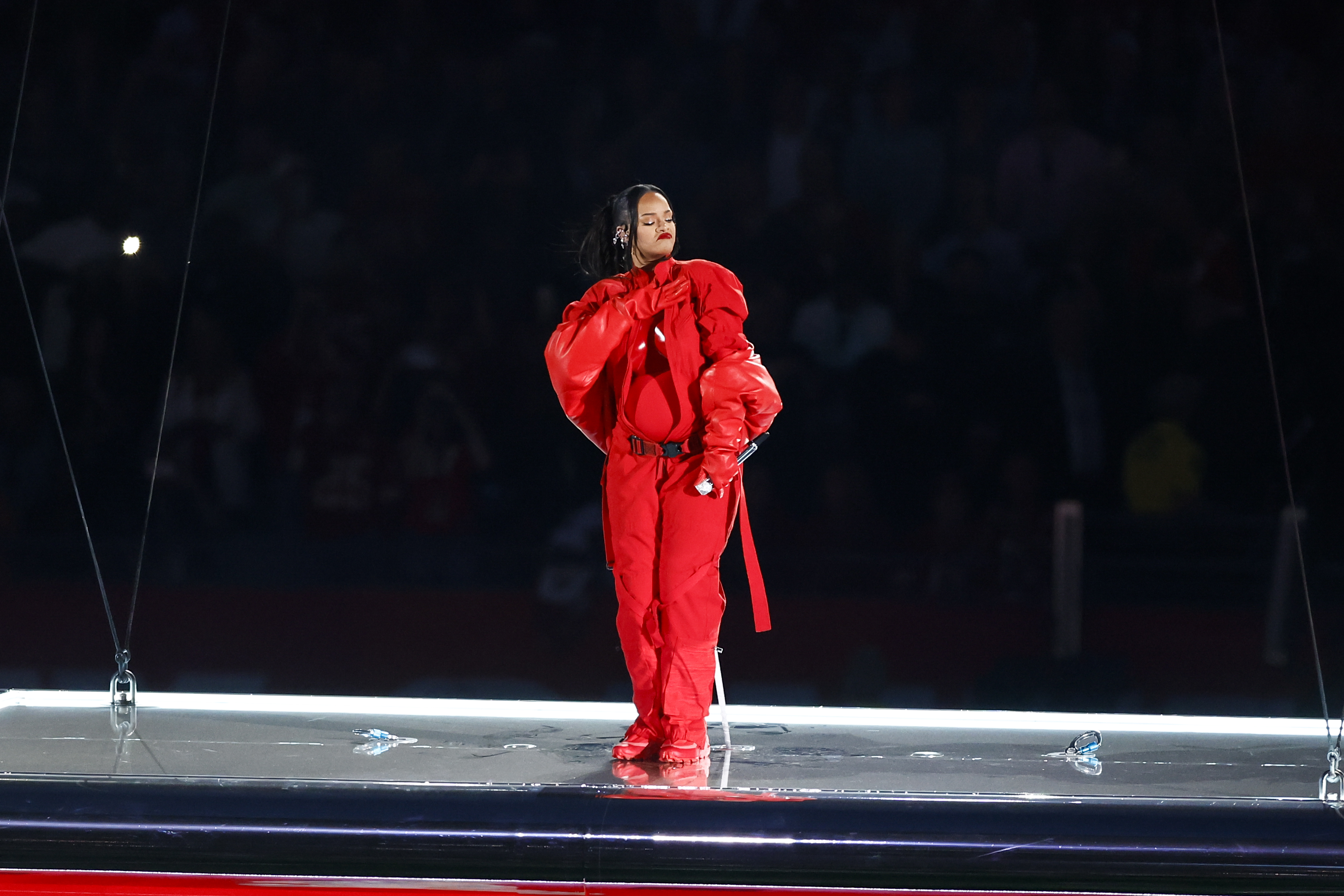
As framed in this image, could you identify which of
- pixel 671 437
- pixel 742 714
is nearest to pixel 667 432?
pixel 671 437

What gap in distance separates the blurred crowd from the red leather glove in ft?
3.71

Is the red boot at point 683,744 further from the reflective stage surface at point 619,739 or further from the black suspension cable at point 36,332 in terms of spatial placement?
the black suspension cable at point 36,332

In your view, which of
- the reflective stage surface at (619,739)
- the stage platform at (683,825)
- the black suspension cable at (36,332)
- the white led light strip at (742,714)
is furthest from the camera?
the black suspension cable at (36,332)

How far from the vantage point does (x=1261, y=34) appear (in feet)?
9.95

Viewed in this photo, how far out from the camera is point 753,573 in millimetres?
2113

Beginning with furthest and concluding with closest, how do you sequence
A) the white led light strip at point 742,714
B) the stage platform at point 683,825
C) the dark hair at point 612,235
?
the white led light strip at point 742,714
the dark hair at point 612,235
the stage platform at point 683,825

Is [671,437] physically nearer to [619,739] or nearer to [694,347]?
[694,347]

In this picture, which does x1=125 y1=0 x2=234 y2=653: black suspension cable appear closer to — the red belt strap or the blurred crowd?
the blurred crowd

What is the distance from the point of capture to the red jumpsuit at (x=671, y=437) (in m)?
1.97

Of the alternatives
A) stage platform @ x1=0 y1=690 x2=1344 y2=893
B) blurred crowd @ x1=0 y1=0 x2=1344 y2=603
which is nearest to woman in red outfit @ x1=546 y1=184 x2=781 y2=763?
stage platform @ x1=0 y1=690 x2=1344 y2=893

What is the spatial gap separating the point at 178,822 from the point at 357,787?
24 centimetres

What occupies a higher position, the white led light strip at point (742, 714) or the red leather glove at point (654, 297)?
the red leather glove at point (654, 297)

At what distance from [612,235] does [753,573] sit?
61 centimetres

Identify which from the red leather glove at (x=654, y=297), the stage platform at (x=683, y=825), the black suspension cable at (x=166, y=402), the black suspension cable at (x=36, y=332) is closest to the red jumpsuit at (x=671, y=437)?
the red leather glove at (x=654, y=297)
